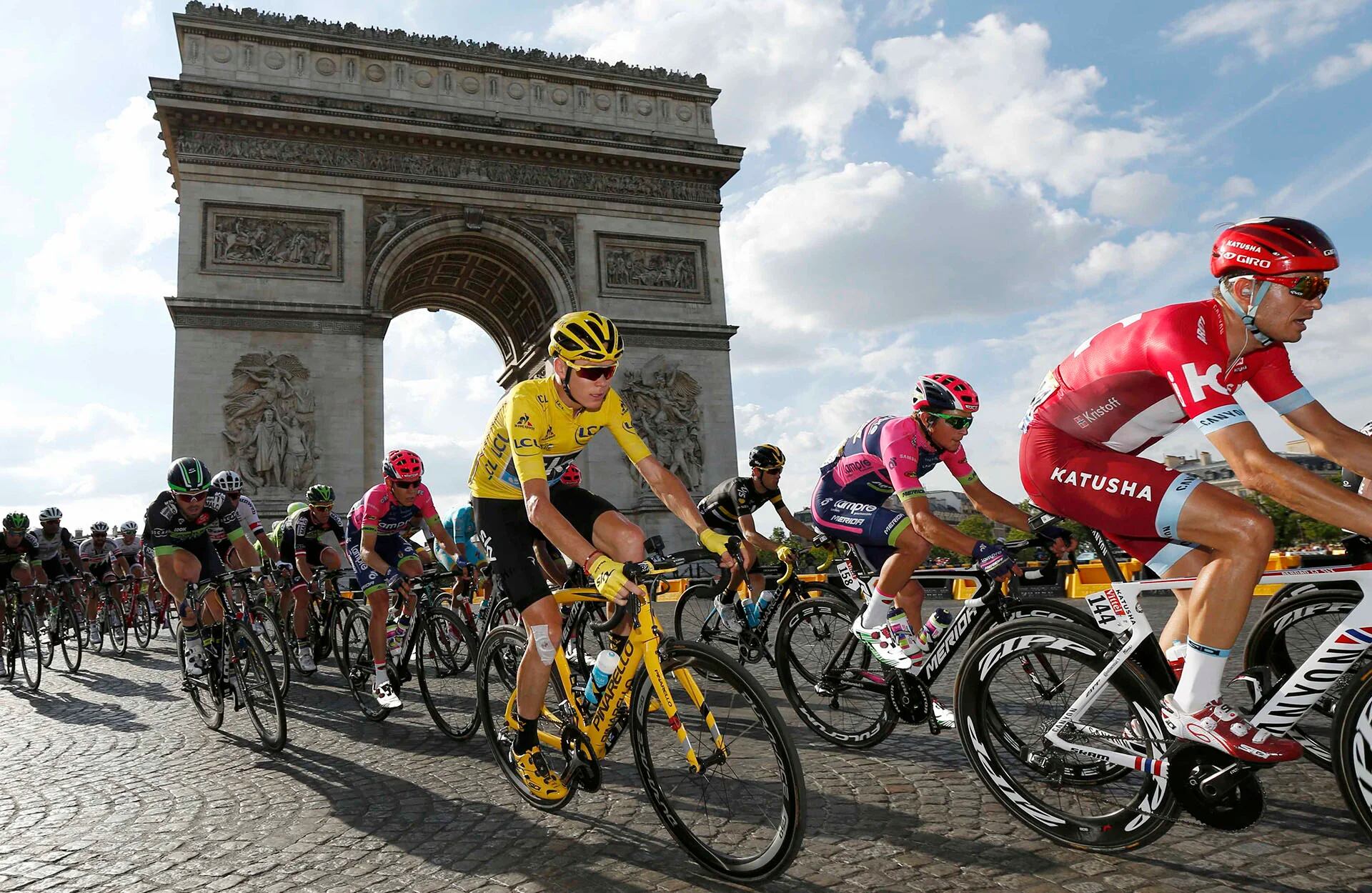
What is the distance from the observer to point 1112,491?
3.16 metres

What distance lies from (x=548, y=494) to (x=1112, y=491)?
1908 mm

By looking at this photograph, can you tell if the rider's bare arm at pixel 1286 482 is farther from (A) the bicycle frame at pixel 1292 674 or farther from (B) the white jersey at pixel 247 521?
(B) the white jersey at pixel 247 521

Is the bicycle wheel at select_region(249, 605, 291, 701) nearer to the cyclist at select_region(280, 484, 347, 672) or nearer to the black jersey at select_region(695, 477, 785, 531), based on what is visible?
the cyclist at select_region(280, 484, 347, 672)

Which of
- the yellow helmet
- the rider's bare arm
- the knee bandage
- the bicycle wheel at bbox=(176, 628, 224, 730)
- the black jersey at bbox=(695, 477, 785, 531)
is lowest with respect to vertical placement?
the bicycle wheel at bbox=(176, 628, 224, 730)

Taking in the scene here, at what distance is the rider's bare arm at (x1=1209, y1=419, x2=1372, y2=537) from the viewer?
254 centimetres

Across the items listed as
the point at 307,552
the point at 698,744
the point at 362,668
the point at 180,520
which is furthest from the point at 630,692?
the point at 307,552

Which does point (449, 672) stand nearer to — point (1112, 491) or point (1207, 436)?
point (1112, 491)

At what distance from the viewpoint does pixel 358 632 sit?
6719 mm

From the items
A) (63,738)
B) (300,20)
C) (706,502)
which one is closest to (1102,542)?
(706,502)

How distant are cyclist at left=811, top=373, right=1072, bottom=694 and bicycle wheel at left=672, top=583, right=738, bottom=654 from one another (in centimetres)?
224

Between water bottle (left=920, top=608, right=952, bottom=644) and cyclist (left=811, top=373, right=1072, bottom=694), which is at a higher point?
cyclist (left=811, top=373, right=1072, bottom=694)

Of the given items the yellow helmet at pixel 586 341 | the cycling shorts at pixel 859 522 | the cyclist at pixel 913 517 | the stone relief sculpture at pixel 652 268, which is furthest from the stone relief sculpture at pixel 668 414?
the yellow helmet at pixel 586 341

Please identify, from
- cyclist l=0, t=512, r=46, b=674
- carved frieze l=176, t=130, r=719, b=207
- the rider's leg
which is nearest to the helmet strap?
the rider's leg

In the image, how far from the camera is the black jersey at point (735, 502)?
7336 mm
